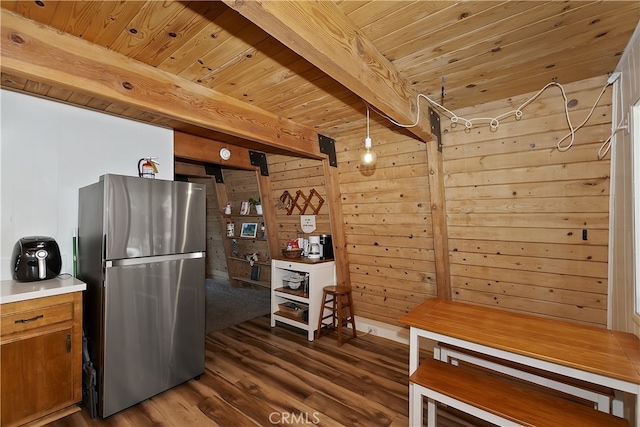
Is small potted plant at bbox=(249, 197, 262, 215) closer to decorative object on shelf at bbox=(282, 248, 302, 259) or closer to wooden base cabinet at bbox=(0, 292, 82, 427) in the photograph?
decorative object on shelf at bbox=(282, 248, 302, 259)

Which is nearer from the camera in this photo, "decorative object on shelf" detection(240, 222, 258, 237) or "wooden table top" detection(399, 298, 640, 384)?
"wooden table top" detection(399, 298, 640, 384)

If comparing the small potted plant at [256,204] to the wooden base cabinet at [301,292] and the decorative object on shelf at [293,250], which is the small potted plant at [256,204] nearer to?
the decorative object on shelf at [293,250]

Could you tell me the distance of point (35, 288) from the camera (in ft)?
6.14

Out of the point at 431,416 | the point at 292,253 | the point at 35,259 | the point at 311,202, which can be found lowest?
the point at 431,416

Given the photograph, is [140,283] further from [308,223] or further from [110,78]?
[308,223]

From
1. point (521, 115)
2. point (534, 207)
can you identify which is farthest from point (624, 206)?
point (521, 115)

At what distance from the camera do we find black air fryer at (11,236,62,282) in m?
1.99

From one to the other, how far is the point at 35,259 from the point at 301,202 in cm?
257

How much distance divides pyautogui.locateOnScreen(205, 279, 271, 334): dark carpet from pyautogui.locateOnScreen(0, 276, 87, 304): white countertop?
1.78m

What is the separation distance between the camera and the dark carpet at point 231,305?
12.6ft

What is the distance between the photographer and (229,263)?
5.33 meters

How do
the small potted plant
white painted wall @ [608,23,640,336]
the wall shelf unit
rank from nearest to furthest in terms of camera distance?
white painted wall @ [608,23,640,336], the small potted plant, the wall shelf unit

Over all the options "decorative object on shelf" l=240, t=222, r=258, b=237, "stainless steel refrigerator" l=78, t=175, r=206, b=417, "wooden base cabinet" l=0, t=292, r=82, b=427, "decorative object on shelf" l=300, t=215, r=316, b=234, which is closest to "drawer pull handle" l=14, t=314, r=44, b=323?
"wooden base cabinet" l=0, t=292, r=82, b=427

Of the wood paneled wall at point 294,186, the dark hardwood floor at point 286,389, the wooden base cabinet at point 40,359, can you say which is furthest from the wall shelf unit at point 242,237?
the wooden base cabinet at point 40,359
